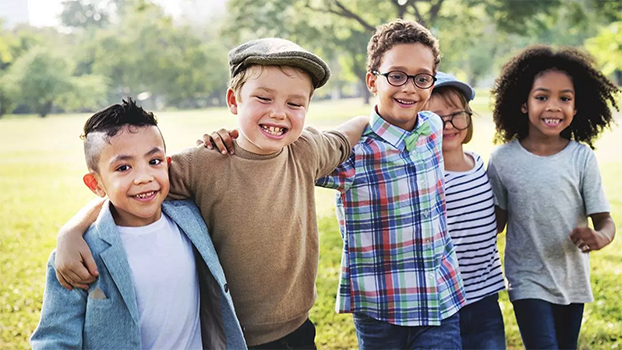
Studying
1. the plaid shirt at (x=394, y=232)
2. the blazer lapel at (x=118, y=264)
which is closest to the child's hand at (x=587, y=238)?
the plaid shirt at (x=394, y=232)

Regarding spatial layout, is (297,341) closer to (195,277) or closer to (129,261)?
(195,277)

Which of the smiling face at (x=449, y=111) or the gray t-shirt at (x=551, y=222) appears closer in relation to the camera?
the gray t-shirt at (x=551, y=222)

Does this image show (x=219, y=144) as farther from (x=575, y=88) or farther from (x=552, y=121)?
(x=575, y=88)

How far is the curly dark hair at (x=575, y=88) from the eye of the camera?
3172mm

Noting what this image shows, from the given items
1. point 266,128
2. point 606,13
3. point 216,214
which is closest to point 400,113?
point 266,128

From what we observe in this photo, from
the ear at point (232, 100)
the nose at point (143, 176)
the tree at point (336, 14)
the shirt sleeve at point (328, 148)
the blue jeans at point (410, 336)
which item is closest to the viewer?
the nose at point (143, 176)

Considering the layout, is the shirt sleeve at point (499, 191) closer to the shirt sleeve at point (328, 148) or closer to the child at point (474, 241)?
the child at point (474, 241)

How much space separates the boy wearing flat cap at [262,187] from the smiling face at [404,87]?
0.43m

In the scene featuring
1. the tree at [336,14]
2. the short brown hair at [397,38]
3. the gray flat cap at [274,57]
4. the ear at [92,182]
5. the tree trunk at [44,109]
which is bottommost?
the ear at [92,182]

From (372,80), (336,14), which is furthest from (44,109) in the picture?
(372,80)

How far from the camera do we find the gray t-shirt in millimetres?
2914

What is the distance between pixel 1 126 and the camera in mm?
30094

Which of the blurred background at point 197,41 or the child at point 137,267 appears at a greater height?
the blurred background at point 197,41

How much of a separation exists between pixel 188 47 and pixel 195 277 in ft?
148
